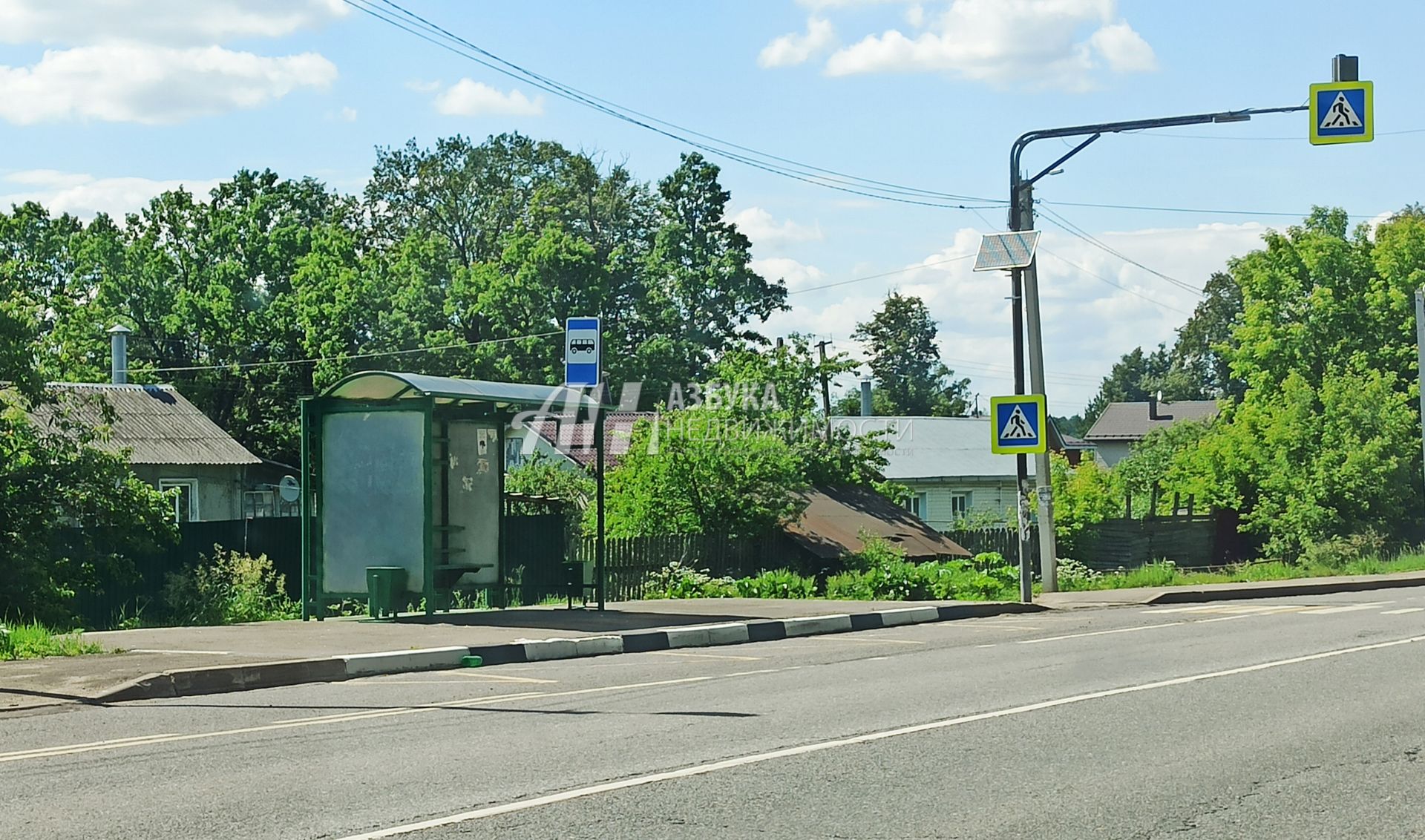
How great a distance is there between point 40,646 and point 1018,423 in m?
13.8

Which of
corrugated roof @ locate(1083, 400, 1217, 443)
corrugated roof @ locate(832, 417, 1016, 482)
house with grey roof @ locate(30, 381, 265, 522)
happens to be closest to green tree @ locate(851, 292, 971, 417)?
corrugated roof @ locate(1083, 400, 1217, 443)

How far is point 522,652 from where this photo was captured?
15.2 m

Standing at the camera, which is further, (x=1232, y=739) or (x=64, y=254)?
(x=64, y=254)

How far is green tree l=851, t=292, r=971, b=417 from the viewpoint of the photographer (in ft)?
354

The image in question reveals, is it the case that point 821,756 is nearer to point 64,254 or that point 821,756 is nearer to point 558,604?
point 558,604

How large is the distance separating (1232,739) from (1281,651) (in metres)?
6.16

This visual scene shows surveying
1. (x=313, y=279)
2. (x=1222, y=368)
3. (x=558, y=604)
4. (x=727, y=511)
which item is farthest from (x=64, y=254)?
(x=1222, y=368)

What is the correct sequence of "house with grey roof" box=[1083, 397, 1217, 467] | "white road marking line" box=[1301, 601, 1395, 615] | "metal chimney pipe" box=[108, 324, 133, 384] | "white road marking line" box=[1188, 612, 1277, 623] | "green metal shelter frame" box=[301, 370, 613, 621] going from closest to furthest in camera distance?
1. "green metal shelter frame" box=[301, 370, 613, 621]
2. "white road marking line" box=[1188, 612, 1277, 623]
3. "white road marking line" box=[1301, 601, 1395, 615]
4. "metal chimney pipe" box=[108, 324, 133, 384]
5. "house with grey roof" box=[1083, 397, 1217, 467]

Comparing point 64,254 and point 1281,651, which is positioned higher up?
point 64,254

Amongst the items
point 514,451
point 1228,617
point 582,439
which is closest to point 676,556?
point 1228,617

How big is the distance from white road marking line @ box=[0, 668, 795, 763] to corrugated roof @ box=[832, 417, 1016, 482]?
4003 centimetres

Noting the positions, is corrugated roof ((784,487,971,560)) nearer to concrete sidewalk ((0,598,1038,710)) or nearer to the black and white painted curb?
concrete sidewalk ((0,598,1038,710))

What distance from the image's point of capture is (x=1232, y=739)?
9094 millimetres

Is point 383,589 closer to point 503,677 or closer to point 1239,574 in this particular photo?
point 503,677
